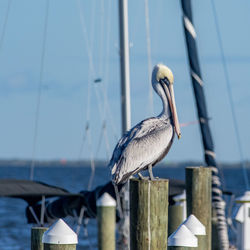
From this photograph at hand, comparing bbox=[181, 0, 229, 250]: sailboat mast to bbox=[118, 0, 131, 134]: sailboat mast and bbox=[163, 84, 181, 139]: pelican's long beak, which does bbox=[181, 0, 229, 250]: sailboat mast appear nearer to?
bbox=[118, 0, 131, 134]: sailboat mast

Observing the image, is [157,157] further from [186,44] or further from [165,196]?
[186,44]

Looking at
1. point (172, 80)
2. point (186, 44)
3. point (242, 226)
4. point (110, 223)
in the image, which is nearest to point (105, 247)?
point (110, 223)

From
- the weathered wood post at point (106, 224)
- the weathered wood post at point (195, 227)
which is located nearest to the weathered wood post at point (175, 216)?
the weathered wood post at point (106, 224)

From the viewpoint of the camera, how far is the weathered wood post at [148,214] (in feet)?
27.9

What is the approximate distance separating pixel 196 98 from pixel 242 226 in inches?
95.6

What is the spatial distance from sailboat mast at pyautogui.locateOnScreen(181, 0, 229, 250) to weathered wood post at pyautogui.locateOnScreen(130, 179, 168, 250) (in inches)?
196

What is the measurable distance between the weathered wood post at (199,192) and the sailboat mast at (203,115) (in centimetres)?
214

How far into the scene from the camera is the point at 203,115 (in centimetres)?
1454

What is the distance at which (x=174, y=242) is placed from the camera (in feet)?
27.3

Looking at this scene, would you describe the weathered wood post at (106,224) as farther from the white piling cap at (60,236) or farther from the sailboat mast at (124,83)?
the white piling cap at (60,236)

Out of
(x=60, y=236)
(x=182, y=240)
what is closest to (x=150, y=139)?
(x=182, y=240)

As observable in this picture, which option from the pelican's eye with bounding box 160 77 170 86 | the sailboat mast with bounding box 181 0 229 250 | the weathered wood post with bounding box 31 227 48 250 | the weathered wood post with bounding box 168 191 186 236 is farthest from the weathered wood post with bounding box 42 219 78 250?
the sailboat mast with bounding box 181 0 229 250

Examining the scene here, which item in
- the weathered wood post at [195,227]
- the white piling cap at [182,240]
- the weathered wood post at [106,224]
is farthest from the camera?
the weathered wood post at [106,224]

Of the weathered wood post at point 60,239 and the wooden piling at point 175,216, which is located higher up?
the wooden piling at point 175,216
